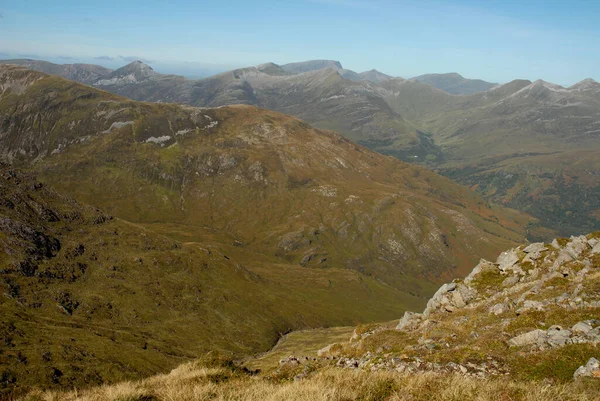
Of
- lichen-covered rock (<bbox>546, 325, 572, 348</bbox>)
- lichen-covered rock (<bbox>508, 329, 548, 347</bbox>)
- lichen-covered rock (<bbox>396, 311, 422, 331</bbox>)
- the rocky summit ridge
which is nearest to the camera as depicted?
the rocky summit ridge

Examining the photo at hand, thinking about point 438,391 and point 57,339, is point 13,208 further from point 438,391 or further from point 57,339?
point 438,391

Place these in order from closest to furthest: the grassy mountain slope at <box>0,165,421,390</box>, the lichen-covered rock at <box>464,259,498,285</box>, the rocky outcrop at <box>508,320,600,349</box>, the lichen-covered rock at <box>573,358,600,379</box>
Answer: the lichen-covered rock at <box>573,358,600,379</box> → the rocky outcrop at <box>508,320,600,349</box> → the lichen-covered rock at <box>464,259,498,285</box> → the grassy mountain slope at <box>0,165,421,390</box>

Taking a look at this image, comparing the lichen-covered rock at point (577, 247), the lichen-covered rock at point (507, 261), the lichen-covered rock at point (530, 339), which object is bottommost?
the lichen-covered rock at point (507, 261)

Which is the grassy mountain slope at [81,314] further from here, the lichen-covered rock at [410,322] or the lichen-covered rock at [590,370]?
the lichen-covered rock at [590,370]

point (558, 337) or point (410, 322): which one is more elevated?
point (558, 337)

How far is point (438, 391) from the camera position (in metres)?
13.3

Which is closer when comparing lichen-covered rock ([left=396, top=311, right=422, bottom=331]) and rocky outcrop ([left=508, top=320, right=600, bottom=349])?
rocky outcrop ([left=508, top=320, right=600, bottom=349])

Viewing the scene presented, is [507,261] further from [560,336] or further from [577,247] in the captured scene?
[560,336]

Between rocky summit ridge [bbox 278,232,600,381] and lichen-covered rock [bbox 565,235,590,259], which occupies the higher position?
lichen-covered rock [bbox 565,235,590,259]

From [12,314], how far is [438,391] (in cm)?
15293

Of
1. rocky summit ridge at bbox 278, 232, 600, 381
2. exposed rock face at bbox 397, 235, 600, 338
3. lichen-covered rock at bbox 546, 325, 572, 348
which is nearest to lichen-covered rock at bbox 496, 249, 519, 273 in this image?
exposed rock face at bbox 397, 235, 600, 338

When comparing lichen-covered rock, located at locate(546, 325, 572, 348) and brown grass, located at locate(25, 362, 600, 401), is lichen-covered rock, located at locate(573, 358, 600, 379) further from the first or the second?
lichen-covered rock, located at locate(546, 325, 572, 348)

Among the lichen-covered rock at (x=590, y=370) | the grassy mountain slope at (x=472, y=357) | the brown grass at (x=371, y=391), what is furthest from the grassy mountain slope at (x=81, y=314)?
the lichen-covered rock at (x=590, y=370)

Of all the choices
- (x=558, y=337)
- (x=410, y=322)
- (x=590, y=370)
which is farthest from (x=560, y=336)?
(x=410, y=322)
